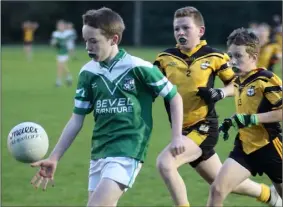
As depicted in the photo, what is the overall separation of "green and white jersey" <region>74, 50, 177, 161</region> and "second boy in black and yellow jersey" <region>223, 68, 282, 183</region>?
3.20 ft

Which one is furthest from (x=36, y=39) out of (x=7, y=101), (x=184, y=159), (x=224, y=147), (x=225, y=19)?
(x=184, y=159)

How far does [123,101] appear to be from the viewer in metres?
5.71

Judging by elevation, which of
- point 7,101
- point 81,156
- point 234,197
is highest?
point 234,197

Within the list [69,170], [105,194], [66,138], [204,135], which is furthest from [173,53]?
[69,170]

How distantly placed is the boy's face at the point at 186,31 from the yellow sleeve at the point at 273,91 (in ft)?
3.49

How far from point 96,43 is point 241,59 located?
1.48 metres

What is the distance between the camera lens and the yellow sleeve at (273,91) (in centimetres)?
632

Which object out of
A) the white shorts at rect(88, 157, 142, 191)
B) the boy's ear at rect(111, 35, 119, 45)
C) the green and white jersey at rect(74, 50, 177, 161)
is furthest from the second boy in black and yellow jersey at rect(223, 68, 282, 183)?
the boy's ear at rect(111, 35, 119, 45)

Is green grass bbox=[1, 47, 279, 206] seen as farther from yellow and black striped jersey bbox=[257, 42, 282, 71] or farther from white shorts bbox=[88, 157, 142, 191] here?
yellow and black striped jersey bbox=[257, 42, 282, 71]

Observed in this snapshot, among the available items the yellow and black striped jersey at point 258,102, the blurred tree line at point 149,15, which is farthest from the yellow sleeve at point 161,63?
the blurred tree line at point 149,15

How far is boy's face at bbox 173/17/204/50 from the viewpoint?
23.5ft

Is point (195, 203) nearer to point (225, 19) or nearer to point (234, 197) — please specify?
point (234, 197)

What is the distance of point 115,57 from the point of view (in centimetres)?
578

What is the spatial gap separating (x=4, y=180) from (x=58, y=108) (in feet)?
29.1
